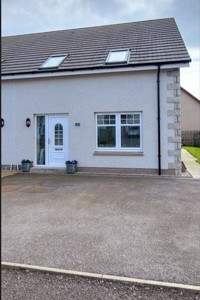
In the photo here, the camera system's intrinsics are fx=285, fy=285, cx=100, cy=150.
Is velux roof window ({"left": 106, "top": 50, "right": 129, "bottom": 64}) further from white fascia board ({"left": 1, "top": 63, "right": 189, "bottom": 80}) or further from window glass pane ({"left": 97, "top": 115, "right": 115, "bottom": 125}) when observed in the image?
window glass pane ({"left": 97, "top": 115, "right": 115, "bottom": 125})

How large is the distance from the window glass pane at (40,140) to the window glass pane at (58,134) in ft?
1.94

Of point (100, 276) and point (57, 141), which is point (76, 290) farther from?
point (57, 141)

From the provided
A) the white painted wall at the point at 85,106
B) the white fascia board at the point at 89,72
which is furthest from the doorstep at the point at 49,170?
the white fascia board at the point at 89,72

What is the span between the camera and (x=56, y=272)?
340 centimetres

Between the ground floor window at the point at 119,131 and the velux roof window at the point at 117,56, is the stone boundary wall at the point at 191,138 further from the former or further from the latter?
the ground floor window at the point at 119,131

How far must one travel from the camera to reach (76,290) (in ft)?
9.98

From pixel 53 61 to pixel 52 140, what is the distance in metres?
3.61

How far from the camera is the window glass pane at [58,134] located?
39.4 feet

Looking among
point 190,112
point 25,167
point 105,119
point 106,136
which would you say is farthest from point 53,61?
point 190,112

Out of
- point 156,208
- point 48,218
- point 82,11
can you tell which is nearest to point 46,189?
point 48,218

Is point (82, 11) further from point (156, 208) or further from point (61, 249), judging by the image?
point (61, 249)

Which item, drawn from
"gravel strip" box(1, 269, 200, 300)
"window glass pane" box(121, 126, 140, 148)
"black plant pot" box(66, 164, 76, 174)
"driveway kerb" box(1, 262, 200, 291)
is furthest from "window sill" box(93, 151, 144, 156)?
"gravel strip" box(1, 269, 200, 300)

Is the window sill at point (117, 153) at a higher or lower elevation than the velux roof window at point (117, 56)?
lower

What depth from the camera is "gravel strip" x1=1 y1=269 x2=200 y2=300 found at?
115 inches
